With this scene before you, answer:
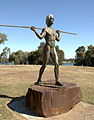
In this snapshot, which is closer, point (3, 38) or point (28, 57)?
point (3, 38)

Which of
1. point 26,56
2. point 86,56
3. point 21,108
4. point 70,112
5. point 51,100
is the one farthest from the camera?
point 26,56

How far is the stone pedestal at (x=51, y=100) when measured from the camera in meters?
5.07

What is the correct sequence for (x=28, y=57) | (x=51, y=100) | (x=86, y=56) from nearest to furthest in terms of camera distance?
(x=51, y=100) < (x=86, y=56) < (x=28, y=57)

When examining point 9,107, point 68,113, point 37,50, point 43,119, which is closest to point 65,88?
point 68,113

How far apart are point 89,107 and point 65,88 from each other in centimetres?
145

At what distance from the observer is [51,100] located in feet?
16.9

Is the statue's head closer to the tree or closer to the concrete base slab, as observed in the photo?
the concrete base slab

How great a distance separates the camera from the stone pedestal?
5.07m

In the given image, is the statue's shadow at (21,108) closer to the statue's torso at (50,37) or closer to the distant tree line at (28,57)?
the statue's torso at (50,37)

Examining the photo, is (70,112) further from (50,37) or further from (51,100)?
(50,37)

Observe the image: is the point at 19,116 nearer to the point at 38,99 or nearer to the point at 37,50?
the point at 38,99

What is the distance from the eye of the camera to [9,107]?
5.78m

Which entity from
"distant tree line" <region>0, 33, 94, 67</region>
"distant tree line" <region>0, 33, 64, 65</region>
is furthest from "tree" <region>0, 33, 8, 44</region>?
"distant tree line" <region>0, 33, 64, 65</region>

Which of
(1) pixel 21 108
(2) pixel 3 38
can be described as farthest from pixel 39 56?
(1) pixel 21 108
